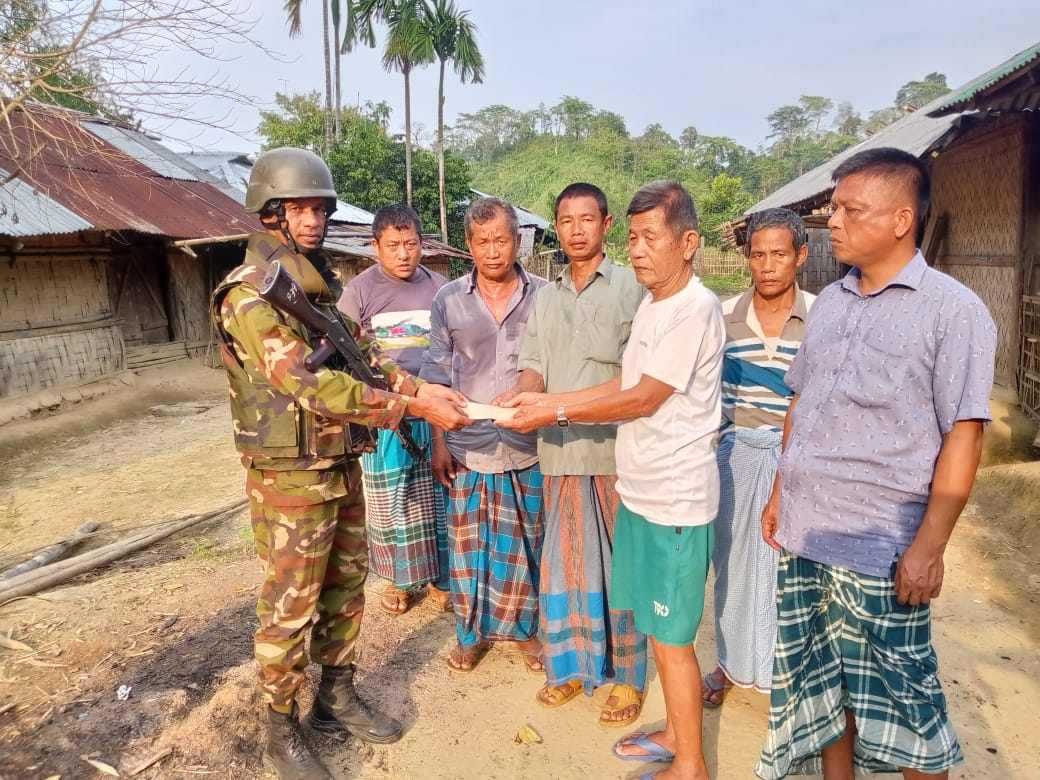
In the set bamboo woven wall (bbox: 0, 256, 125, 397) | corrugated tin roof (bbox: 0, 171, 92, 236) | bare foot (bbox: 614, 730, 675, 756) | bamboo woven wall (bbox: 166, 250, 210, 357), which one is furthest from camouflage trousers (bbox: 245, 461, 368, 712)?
bamboo woven wall (bbox: 166, 250, 210, 357)

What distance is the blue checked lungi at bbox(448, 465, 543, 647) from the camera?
3.12 metres

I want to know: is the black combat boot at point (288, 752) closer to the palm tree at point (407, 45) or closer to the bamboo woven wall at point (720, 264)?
the palm tree at point (407, 45)

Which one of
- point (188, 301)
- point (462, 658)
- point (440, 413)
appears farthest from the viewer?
point (188, 301)

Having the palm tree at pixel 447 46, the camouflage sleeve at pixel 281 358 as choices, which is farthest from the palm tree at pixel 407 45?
the camouflage sleeve at pixel 281 358

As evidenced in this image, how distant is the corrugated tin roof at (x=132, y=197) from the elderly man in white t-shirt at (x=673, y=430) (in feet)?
26.0

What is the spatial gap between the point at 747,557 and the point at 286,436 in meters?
1.85

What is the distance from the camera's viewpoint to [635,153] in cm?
4456

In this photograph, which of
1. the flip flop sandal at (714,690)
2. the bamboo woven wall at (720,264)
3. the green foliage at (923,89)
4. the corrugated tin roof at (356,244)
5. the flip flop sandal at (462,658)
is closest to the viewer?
the flip flop sandal at (714,690)

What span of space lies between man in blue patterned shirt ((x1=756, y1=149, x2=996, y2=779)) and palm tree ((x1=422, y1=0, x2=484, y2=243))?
19802mm

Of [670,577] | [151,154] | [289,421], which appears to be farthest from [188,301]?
[670,577]

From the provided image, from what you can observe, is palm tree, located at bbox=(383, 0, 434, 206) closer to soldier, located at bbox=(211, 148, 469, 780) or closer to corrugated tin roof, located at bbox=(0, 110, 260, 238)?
corrugated tin roof, located at bbox=(0, 110, 260, 238)

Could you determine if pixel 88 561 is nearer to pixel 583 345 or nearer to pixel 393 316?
pixel 393 316

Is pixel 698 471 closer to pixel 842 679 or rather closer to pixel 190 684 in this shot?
pixel 842 679

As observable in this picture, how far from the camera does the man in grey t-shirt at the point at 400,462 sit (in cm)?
364
